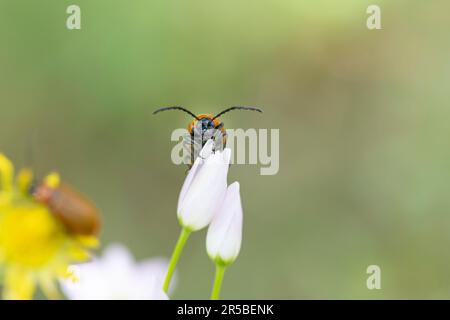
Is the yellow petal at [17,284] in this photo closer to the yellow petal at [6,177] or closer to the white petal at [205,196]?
the yellow petal at [6,177]

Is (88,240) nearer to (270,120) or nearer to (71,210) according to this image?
(71,210)

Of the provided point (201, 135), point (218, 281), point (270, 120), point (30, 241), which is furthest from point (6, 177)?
point (270, 120)

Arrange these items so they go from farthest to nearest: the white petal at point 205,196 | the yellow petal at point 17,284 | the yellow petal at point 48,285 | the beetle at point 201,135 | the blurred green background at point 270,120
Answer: the blurred green background at point 270,120
the beetle at point 201,135
the white petal at point 205,196
the yellow petal at point 48,285
the yellow petal at point 17,284

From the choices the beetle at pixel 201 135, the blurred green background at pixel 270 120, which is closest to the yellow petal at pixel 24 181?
the beetle at pixel 201 135

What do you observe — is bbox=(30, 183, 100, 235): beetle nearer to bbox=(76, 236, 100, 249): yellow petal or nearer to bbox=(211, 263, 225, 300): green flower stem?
bbox=(76, 236, 100, 249): yellow petal

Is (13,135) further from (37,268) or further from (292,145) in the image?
(37,268)
